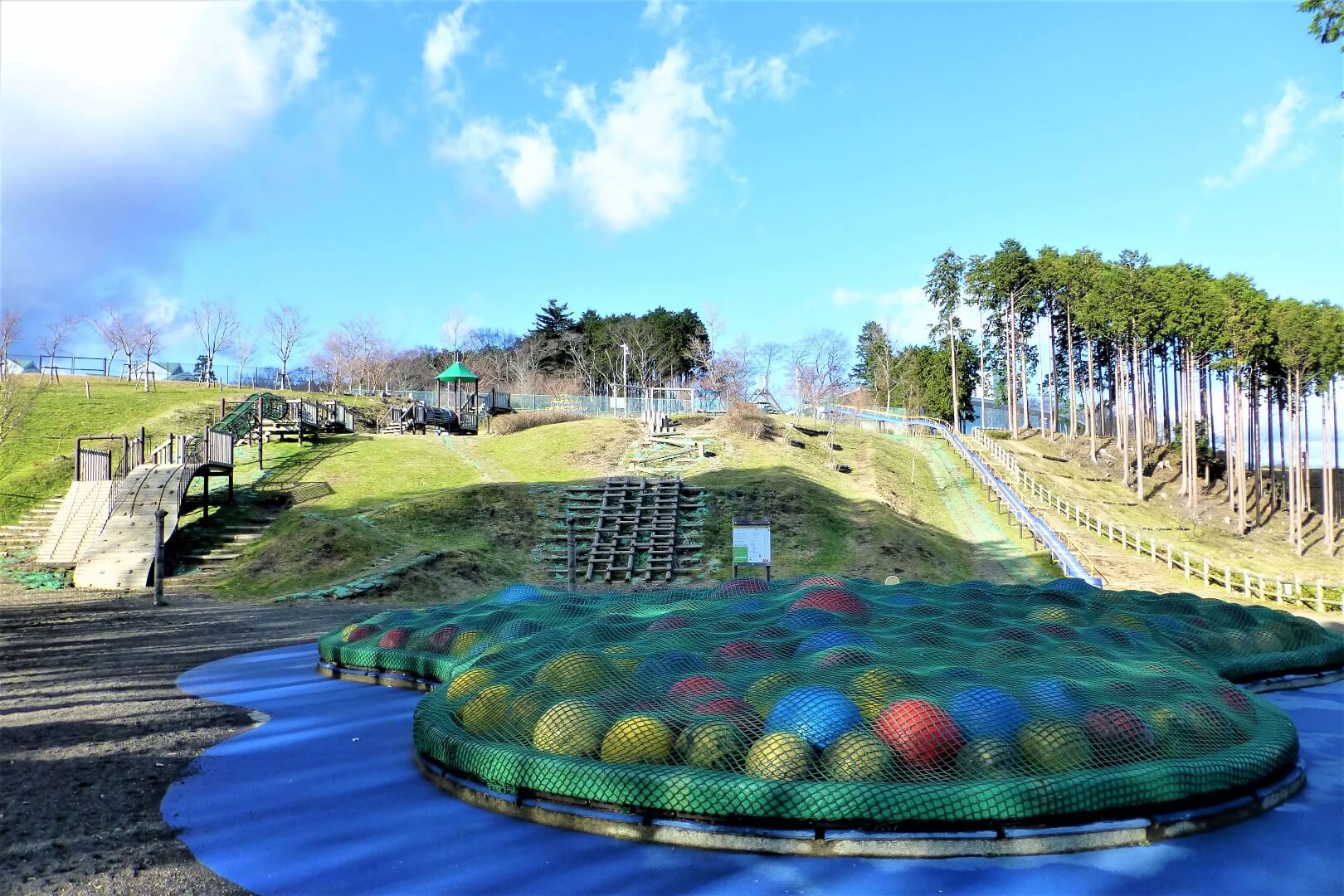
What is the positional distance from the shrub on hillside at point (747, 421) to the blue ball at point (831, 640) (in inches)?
969

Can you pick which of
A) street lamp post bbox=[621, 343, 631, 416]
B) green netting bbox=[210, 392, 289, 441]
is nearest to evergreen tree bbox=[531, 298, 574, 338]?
street lamp post bbox=[621, 343, 631, 416]

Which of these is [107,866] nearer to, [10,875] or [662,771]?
[10,875]

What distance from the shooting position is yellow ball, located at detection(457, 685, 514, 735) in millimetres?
6539

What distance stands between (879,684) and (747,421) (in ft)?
89.2

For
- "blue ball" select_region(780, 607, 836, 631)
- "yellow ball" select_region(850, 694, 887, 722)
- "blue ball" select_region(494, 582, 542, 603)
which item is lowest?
"blue ball" select_region(494, 582, 542, 603)

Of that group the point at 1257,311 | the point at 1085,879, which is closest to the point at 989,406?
the point at 1257,311

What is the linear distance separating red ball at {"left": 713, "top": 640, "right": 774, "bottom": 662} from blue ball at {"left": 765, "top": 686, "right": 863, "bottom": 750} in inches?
57.3

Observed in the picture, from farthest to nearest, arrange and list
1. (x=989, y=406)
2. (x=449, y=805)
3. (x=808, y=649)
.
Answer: (x=989, y=406)
(x=808, y=649)
(x=449, y=805)

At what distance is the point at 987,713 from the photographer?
229 inches

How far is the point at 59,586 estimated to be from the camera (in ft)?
60.7

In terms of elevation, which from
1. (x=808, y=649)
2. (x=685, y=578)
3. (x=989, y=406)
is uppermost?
(x=989, y=406)

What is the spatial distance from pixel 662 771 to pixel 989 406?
212 ft

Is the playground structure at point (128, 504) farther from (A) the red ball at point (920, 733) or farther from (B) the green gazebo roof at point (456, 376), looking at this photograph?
(A) the red ball at point (920, 733)

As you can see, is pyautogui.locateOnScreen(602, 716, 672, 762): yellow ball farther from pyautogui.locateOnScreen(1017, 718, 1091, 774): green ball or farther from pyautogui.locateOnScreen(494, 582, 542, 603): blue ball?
pyautogui.locateOnScreen(494, 582, 542, 603): blue ball
